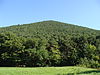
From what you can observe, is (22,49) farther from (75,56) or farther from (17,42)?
(75,56)

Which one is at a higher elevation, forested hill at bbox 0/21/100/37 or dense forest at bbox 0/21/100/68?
forested hill at bbox 0/21/100/37

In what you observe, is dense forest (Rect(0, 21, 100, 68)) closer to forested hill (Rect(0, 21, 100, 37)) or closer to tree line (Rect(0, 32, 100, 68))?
tree line (Rect(0, 32, 100, 68))

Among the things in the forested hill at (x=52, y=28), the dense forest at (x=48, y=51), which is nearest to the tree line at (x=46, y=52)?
the dense forest at (x=48, y=51)

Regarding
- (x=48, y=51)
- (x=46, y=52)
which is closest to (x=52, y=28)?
(x=48, y=51)

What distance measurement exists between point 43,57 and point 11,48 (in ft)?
32.2

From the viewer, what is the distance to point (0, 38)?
1938 inches

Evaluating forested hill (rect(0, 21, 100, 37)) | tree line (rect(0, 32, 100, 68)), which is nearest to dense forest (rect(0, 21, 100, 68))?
tree line (rect(0, 32, 100, 68))

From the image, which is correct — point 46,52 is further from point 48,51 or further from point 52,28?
point 52,28

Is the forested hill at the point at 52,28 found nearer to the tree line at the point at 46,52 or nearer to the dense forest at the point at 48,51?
the dense forest at the point at 48,51

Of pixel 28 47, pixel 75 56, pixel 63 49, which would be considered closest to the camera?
pixel 28 47

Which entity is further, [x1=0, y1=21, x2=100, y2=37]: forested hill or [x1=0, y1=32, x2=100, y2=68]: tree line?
[x1=0, y1=21, x2=100, y2=37]: forested hill


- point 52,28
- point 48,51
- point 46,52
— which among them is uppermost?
point 52,28

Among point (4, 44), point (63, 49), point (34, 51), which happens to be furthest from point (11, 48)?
point (63, 49)

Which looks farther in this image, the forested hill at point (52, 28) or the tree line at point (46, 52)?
the forested hill at point (52, 28)
